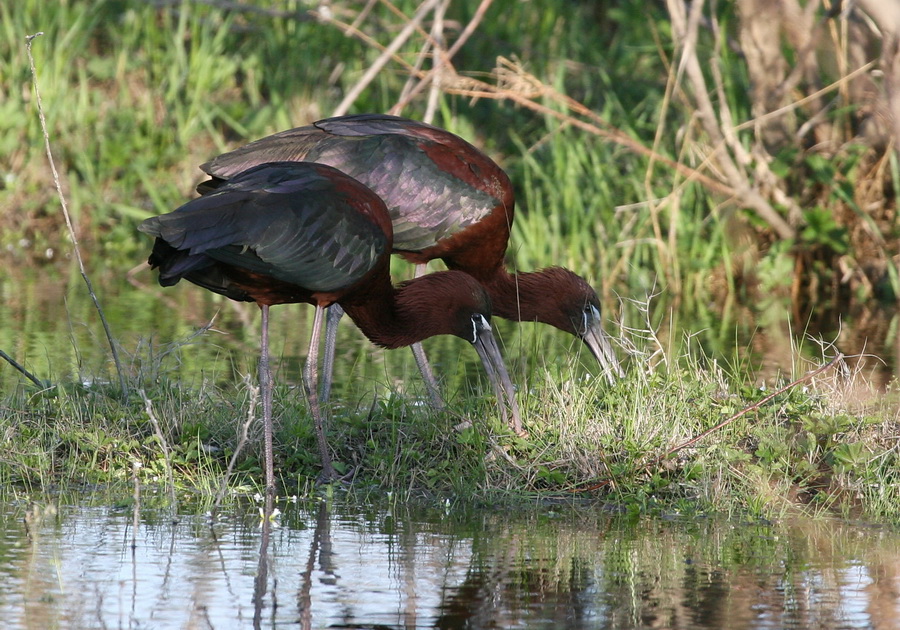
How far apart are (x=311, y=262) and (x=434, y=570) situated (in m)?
1.59

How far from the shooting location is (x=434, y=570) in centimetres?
465

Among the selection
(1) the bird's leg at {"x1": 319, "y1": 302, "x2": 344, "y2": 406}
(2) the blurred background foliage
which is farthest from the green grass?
(2) the blurred background foliage

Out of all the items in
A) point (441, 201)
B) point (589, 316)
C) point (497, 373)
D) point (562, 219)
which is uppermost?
point (562, 219)

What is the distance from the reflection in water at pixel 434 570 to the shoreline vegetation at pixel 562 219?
1.07 ft

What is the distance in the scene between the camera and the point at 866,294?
10.6m

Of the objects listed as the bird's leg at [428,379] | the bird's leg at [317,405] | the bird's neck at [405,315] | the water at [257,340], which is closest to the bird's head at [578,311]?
the water at [257,340]

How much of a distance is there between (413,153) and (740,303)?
13.4 feet

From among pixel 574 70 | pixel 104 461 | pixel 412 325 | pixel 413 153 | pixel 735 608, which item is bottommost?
pixel 735 608

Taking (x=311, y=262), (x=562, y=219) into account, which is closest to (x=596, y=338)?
(x=311, y=262)

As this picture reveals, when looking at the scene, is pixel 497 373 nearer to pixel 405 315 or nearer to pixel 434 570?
pixel 405 315

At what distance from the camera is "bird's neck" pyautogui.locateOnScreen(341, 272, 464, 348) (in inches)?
247

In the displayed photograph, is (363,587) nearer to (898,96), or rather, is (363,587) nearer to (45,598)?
(45,598)

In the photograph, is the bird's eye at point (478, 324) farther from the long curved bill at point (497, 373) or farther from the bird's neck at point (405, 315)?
the bird's neck at point (405, 315)

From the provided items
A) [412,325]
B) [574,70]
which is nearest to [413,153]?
[412,325]
